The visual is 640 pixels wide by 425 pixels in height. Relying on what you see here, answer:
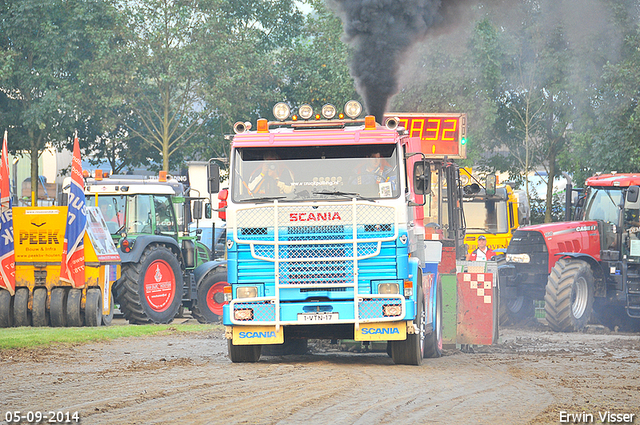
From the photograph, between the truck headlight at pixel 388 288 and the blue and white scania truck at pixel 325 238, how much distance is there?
0.02 metres

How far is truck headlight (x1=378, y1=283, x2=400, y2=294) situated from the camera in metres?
11.3

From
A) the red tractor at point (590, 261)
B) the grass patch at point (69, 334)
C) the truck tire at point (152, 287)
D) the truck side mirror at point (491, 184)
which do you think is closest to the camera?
the grass patch at point (69, 334)

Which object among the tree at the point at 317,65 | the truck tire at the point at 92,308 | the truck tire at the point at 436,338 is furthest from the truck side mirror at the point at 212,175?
the tree at the point at 317,65

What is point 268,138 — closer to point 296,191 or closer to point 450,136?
point 296,191

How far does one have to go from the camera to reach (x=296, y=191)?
1161 centimetres

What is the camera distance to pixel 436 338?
1357 centimetres

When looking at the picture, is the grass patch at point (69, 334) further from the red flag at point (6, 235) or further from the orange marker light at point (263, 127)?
the orange marker light at point (263, 127)

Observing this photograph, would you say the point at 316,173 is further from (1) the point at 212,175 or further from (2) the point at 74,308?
(2) the point at 74,308

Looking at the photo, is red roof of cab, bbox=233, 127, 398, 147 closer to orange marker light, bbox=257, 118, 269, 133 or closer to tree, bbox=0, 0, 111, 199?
orange marker light, bbox=257, 118, 269, 133

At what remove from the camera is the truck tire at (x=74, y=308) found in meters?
16.7

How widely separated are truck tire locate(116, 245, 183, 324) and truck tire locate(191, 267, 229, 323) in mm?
599

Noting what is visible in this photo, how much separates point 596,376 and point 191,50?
22901 mm

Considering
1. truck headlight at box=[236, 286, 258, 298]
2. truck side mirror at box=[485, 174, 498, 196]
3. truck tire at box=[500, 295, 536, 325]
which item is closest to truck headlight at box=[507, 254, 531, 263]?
truck tire at box=[500, 295, 536, 325]

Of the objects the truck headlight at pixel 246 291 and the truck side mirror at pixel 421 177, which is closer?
the truck headlight at pixel 246 291
